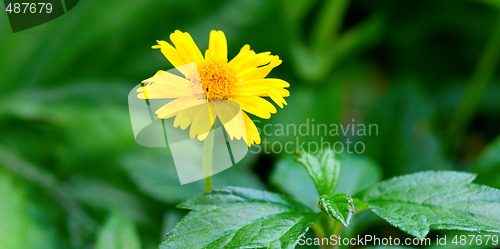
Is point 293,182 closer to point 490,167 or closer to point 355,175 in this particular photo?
point 355,175

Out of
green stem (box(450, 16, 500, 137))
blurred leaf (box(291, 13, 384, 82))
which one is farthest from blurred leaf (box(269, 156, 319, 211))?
green stem (box(450, 16, 500, 137))

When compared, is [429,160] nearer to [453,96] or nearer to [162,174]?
[453,96]

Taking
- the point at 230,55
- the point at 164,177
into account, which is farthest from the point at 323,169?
the point at 230,55

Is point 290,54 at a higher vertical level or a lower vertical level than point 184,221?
higher

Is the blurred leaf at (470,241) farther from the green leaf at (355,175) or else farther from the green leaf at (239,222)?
the green leaf at (239,222)

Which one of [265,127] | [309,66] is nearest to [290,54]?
[309,66]

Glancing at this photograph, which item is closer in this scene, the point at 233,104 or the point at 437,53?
the point at 233,104

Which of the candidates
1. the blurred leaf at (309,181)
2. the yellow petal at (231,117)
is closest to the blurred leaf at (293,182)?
the blurred leaf at (309,181)
